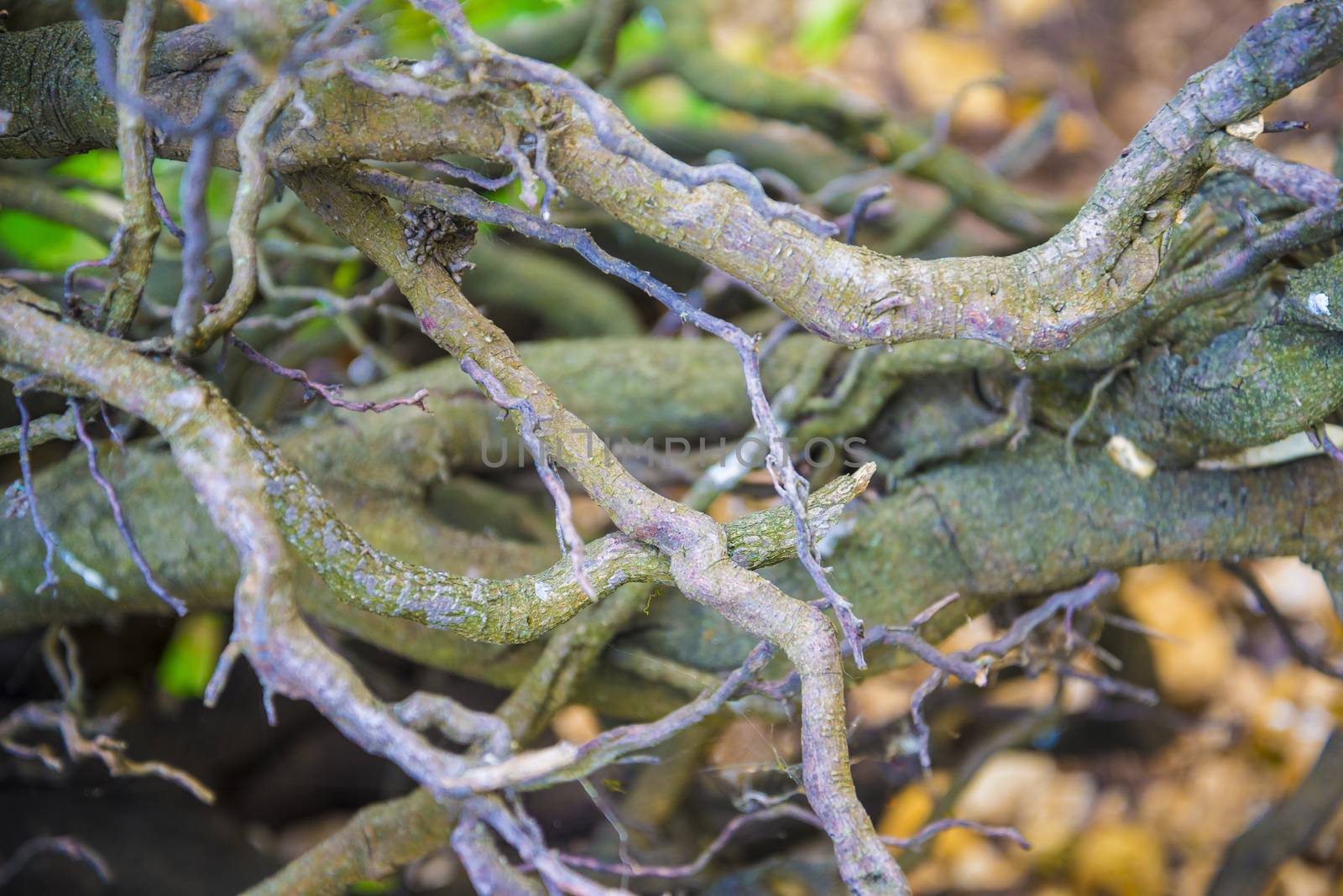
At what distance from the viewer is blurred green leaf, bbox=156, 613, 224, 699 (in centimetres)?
210

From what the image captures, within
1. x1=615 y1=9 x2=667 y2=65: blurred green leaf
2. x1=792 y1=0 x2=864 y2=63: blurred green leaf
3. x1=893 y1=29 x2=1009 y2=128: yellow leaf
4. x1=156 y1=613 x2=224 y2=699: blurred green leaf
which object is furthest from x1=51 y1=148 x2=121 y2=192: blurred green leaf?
x1=893 y1=29 x2=1009 y2=128: yellow leaf

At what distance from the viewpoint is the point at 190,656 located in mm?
2119

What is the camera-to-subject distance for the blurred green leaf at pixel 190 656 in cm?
210

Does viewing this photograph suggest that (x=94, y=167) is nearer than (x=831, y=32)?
Yes

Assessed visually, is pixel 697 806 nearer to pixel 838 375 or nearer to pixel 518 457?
pixel 518 457

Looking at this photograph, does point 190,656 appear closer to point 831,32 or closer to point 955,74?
point 831,32

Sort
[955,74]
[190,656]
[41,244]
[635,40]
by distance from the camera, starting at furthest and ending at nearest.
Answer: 1. [955,74]
2. [635,40]
3. [190,656]
4. [41,244]

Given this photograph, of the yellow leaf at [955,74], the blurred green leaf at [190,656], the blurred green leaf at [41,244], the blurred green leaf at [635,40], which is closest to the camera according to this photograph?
the blurred green leaf at [41,244]

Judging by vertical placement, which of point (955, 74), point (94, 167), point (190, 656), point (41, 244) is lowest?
point (190, 656)

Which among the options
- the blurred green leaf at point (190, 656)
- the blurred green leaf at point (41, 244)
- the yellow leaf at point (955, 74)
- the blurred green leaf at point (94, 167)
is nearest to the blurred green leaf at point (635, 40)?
the yellow leaf at point (955, 74)

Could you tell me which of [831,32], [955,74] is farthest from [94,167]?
[955,74]

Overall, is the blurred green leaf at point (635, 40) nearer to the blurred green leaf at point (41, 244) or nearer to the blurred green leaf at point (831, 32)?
the blurred green leaf at point (831, 32)

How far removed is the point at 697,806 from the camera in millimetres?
1825

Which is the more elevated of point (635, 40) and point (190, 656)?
point (635, 40)
